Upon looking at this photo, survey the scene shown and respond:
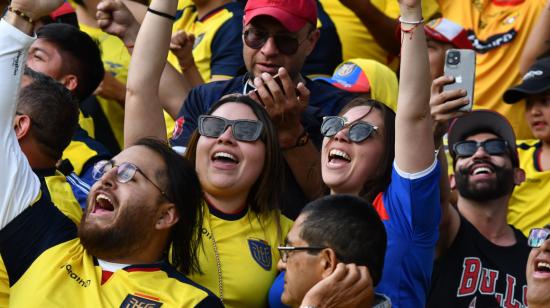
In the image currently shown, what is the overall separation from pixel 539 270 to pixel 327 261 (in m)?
1.16

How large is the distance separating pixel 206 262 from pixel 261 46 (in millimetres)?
1337

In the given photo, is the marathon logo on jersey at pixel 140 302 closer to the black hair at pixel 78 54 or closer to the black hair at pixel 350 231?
the black hair at pixel 350 231

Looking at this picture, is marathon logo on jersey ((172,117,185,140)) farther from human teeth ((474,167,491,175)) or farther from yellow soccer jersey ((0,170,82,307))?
human teeth ((474,167,491,175))

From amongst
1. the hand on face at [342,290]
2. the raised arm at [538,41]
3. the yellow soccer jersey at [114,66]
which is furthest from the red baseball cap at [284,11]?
the raised arm at [538,41]

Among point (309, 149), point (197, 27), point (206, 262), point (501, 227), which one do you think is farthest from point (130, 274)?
point (197, 27)

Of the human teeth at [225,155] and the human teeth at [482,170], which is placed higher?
the human teeth at [225,155]

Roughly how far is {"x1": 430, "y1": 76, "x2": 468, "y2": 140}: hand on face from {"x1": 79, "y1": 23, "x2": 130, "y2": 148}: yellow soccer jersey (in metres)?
2.56

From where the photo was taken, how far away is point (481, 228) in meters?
5.69

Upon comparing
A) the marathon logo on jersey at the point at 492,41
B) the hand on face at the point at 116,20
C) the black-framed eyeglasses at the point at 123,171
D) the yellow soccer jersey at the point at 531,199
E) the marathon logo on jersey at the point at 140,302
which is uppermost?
the hand on face at the point at 116,20

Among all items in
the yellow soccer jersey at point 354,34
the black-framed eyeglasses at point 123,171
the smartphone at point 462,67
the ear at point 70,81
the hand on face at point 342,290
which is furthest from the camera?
the yellow soccer jersey at point 354,34

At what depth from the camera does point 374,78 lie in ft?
19.9

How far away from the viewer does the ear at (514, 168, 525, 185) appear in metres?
5.93

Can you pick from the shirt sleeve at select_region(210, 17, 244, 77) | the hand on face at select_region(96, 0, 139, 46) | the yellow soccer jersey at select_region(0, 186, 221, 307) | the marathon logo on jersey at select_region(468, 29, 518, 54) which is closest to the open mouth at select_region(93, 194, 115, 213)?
the yellow soccer jersey at select_region(0, 186, 221, 307)

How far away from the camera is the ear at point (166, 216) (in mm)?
4293
